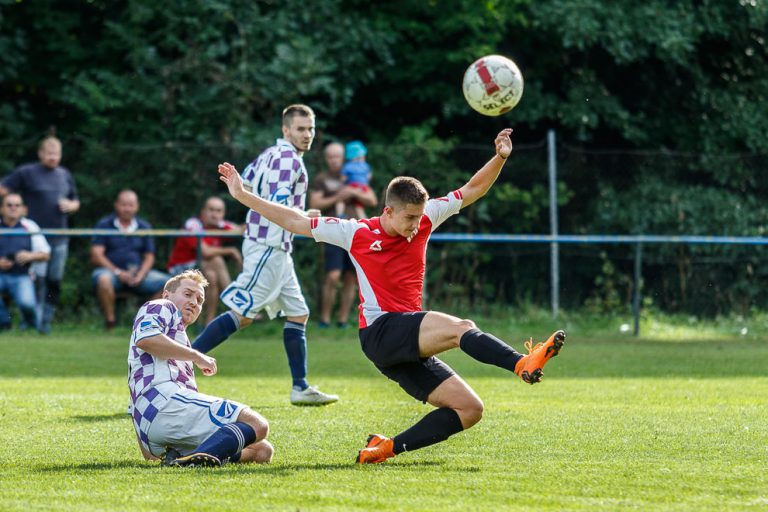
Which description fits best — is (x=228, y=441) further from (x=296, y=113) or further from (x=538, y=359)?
(x=296, y=113)

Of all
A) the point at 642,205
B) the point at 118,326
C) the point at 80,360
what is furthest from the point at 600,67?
the point at 80,360

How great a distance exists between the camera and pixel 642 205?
17.0 meters

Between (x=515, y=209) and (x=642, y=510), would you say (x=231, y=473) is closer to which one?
(x=642, y=510)

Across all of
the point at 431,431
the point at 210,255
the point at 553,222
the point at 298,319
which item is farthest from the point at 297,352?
the point at 553,222

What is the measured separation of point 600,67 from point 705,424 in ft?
41.4

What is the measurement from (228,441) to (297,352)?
311cm

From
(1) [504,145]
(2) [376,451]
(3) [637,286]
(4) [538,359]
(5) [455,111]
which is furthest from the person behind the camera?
(5) [455,111]

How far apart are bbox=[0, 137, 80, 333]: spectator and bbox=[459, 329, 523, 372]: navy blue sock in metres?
9.64

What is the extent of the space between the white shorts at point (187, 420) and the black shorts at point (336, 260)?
908 centimetres

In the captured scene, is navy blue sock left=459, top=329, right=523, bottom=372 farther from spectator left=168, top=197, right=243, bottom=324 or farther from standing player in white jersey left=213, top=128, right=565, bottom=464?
spectator left=168, top=197, right=243, bottom=324

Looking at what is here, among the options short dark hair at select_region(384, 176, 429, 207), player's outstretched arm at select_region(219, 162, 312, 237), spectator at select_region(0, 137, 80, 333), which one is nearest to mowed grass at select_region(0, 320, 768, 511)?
player's outstretched arm at select_region(219, 162, 312, 237)

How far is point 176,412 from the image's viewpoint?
605cm

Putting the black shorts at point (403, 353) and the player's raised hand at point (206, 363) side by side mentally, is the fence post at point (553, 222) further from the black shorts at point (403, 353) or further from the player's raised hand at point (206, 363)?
the player's raised hand at point (206, 363)

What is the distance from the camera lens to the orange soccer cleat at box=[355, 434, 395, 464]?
618cm
